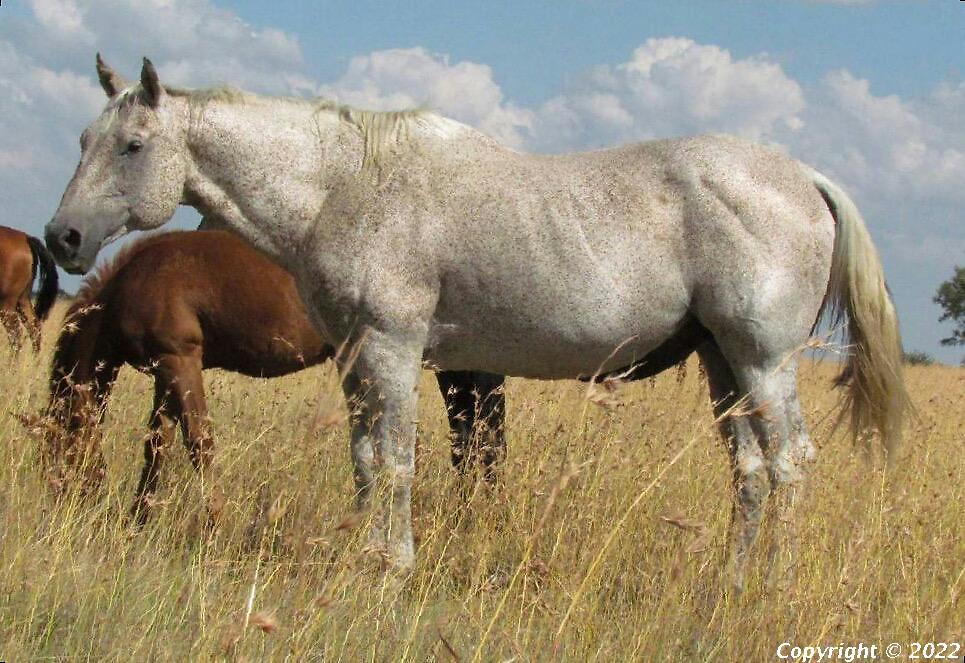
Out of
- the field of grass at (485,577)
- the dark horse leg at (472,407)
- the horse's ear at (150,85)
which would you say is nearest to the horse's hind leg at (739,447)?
the field of grass at (485,577)

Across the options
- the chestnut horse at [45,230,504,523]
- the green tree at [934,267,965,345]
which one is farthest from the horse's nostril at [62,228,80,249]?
the green tree at [934,267,965,345]

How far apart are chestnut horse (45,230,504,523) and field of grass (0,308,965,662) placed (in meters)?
0.37

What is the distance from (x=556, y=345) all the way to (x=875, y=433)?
5.17ft

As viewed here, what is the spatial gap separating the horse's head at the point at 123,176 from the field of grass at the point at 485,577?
3.57 ft

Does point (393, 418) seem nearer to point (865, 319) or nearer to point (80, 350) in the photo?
point (865, 319)

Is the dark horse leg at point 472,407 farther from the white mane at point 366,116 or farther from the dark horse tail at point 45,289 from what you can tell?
the dark horse tail at point 45,289

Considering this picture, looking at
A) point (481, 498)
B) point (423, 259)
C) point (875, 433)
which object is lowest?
point (481, 498)

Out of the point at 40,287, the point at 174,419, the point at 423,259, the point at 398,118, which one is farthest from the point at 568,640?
the point at 40,287

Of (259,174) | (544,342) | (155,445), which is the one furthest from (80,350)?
(544,342)

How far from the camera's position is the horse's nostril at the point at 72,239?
3.84 meters

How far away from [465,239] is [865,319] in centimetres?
188

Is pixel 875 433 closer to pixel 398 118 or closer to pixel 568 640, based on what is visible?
pixel 568 640

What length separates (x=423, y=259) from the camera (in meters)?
3.94

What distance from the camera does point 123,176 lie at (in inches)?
156
